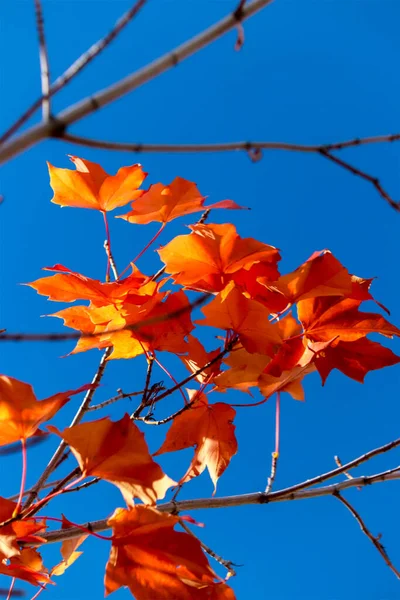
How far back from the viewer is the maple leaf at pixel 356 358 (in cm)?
84

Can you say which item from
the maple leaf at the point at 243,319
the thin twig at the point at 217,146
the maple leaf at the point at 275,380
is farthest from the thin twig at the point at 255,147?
the maple leaf at the point at 275,380

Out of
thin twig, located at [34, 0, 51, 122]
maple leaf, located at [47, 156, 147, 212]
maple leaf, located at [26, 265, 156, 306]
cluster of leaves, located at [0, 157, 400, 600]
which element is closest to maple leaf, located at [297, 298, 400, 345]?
cluster of leaves, located at [0, 157, 400, 600]

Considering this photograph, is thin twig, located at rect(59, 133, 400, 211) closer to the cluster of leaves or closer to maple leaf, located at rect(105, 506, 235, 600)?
the cluster of leaves

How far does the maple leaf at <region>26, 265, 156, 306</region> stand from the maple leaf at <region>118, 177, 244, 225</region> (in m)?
0.12

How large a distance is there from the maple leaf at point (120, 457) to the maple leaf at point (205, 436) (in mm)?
151

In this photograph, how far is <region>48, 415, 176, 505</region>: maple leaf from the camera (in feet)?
2.11

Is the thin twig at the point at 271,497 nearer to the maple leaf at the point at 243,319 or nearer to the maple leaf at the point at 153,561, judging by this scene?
the maple leaf at the point at 153,561

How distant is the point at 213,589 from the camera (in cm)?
69

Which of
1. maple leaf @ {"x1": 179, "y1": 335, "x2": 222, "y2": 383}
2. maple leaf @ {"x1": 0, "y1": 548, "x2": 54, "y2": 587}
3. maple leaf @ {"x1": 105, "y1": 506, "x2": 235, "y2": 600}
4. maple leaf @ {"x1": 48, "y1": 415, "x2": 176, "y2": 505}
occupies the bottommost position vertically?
maple leaf @ {"x1": 0, "y1": 548, "x2": 54, "y2": 587}

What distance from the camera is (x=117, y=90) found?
33cm

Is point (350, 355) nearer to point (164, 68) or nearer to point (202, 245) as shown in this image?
A: point (202, 245)

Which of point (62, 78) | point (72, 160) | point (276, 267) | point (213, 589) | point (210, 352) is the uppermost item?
point (72, 160)

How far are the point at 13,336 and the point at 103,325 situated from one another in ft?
1.71

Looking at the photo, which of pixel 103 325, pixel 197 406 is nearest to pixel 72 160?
pixel 103 325
